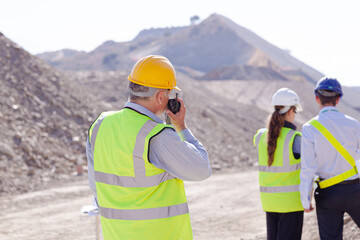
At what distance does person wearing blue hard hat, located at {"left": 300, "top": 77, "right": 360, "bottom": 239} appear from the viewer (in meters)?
3.49

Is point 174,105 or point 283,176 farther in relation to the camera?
point 283,176

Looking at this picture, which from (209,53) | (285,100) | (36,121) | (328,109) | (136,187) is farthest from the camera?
(209,53)

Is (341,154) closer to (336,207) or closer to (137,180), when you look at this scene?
(336,207)

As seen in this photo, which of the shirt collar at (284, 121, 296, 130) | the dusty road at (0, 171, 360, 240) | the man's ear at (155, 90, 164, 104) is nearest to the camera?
the man's ear at (155, 90, 164, 104)

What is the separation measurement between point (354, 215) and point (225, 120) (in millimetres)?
22057

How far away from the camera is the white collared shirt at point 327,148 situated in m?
3.57

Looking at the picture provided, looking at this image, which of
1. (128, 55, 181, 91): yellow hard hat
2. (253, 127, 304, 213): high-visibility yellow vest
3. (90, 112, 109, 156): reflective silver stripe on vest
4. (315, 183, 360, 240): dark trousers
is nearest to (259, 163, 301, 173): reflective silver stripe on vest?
(253, 127, 304, 213): high-visibility yellow vest

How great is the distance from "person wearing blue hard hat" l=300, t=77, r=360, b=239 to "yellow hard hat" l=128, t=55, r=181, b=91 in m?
1.68

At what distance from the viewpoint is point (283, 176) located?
4051mm

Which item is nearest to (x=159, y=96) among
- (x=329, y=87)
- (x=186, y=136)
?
(x=186, y=136)

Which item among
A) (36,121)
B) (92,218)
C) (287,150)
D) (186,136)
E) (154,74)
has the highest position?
(154,74)

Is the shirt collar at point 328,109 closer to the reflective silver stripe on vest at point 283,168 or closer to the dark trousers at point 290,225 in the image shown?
the reflective silver stripe on vest at point 283,168

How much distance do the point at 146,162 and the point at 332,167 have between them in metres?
1.94

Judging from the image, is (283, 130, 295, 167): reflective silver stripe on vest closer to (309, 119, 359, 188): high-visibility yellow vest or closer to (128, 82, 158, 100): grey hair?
(309, 119, 359, 188): high-visibility yellow vest
